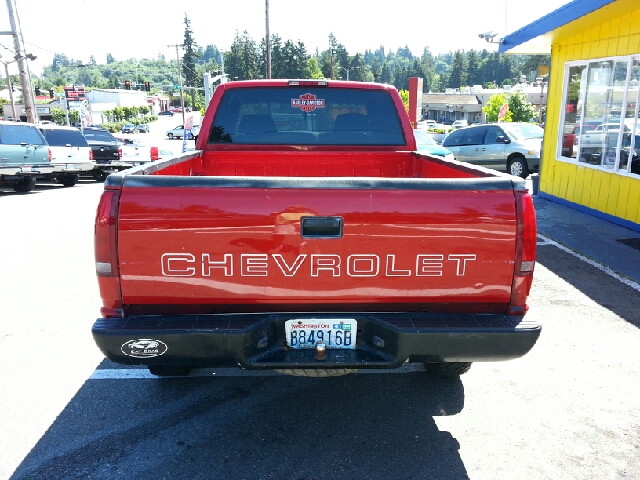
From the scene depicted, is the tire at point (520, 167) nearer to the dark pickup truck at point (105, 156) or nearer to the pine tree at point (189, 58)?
the dark pickup truck at point (105, 156)

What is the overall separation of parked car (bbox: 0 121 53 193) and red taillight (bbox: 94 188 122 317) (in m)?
A: 12.8

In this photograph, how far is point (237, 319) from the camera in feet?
9.08

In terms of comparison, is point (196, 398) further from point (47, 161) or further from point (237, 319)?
point (47, 161)

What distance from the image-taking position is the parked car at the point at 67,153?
49.0ft

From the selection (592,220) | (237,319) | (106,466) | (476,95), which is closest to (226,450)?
(106,466)

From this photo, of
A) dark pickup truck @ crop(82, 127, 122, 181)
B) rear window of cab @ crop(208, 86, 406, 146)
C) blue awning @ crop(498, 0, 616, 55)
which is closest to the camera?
rear window of cab @ crop(208, 86, 406, 146)

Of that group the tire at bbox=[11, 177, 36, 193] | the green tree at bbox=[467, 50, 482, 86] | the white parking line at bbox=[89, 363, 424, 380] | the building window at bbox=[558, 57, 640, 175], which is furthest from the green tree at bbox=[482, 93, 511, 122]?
the green tree at bbox=[467, 50, 482, 86]

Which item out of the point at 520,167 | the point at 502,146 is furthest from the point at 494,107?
the point at 520,167

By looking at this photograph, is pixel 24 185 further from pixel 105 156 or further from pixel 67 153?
pixel 105 156

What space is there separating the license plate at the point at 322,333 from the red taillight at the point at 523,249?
2.84ft

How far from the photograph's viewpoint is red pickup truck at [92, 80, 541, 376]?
2637mm

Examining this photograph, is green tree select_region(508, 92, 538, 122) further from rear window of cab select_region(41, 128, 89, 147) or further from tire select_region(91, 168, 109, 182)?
rear window of cab select_region(41, 128, 89, 147)

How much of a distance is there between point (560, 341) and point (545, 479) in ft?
6.77

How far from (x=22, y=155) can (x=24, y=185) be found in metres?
1.13
